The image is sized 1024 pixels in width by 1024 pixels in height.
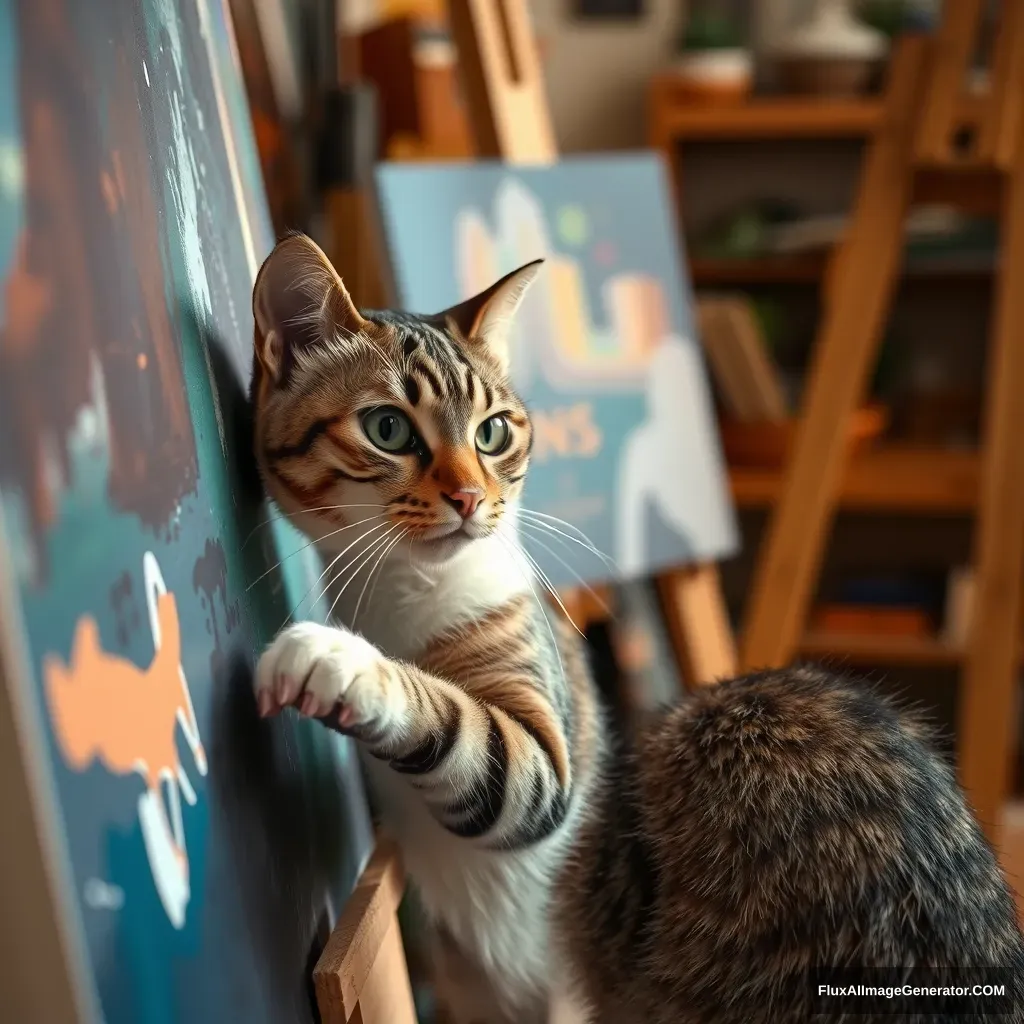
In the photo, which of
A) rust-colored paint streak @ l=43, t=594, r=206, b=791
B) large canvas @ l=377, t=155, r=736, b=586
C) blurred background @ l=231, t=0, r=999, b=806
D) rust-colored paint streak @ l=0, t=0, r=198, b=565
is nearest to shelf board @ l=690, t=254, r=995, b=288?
blurred background @ l=231, t=0, r=999, b=806

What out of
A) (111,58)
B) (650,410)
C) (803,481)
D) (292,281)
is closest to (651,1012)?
(292,281)

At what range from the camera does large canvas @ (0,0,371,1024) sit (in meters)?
0.47

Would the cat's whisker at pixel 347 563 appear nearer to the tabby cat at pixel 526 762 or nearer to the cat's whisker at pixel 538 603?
the tabby cat at pixel 526 762

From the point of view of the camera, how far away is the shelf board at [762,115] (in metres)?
2.73

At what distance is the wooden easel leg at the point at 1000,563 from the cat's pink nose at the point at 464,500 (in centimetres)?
134

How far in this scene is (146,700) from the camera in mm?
558

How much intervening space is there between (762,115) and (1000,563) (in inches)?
52.4

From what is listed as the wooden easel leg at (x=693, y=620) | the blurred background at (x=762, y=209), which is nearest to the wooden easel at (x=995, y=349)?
the wooden easel leg at (x=693, y=620)

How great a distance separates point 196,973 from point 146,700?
0.46 ft

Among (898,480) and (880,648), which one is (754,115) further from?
(880,648)

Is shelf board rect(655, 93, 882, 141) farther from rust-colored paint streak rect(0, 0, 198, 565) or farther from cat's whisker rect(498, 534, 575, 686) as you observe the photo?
rust-colored paint streak rect(0, 0, 198, 565)

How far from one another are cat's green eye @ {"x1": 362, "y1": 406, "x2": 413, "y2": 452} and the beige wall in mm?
2434

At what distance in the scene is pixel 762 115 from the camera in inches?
107

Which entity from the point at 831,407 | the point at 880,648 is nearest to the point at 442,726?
the point at 831,407
